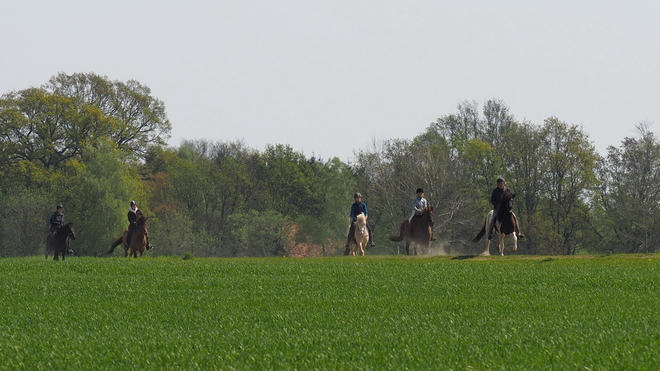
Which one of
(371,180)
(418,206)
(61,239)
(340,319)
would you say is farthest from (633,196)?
(340,319)

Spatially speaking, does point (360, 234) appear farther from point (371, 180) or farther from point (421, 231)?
point (371, 180)

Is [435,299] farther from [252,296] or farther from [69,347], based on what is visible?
[69,347]

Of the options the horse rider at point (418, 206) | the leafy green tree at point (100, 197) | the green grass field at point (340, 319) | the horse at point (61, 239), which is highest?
the leafy green tree at point (100, 197)

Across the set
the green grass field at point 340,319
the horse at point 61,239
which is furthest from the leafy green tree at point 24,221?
the green grass field at point 340,319

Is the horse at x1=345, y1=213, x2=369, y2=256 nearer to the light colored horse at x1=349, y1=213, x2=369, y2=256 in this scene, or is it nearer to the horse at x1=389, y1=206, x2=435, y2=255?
the light colored horse at x1=349, y1=213, x2=369, y2=256

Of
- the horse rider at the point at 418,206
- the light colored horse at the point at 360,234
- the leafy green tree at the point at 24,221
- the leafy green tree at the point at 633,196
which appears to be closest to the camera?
the horse rider at the point at 418,206

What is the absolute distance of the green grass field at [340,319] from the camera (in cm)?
1034

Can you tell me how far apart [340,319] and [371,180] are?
64.6 meters

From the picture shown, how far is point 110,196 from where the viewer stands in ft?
241

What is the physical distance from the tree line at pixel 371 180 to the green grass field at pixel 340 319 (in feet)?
158

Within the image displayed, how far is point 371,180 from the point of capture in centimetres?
7819

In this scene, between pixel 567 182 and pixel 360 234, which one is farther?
pixel 567 182

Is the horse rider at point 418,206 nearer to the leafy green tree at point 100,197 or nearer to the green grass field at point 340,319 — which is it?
the green grass field at point 340,319

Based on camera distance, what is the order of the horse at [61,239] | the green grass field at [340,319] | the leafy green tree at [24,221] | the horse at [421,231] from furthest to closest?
the leafy green tree at [24,221] → the horse at [61,239] → the horse at [421,231] → the green grass field at [340,319]
